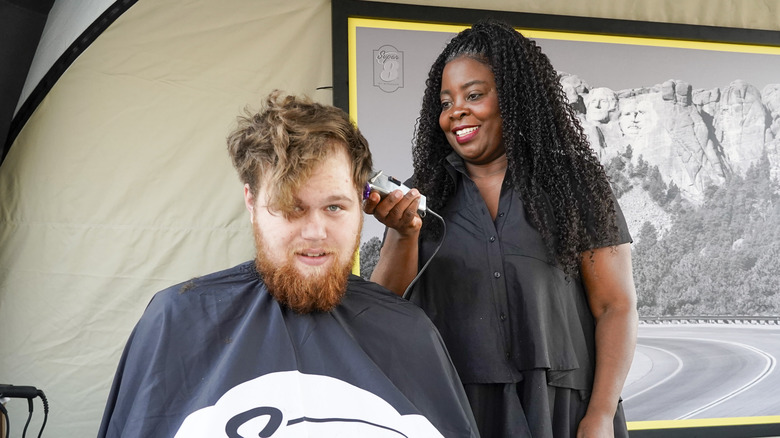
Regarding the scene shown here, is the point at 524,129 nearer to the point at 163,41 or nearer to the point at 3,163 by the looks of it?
the point at 163,41

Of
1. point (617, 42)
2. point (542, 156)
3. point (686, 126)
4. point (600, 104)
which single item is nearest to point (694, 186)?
point (686, 126)

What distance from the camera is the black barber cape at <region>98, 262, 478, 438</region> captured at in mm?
1280

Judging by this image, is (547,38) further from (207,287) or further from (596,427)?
(207,287)

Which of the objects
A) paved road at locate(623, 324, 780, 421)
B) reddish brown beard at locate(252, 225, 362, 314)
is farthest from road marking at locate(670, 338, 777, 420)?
reddish brown beard at locate(252, 225, 362, 314)

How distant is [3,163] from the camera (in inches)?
95.9

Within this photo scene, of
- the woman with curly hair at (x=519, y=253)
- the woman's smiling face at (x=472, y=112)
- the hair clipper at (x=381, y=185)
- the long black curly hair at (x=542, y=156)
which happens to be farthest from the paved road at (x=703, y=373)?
the hair clipper at (x=381, y=185)

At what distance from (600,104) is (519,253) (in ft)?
5.49

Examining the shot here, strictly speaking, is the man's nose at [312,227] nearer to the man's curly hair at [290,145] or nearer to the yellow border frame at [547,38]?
the man's curly hair at [290,145]

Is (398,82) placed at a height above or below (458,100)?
above

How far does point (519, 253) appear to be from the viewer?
5.16 ft

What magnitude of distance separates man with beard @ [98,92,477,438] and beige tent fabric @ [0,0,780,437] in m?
1.11

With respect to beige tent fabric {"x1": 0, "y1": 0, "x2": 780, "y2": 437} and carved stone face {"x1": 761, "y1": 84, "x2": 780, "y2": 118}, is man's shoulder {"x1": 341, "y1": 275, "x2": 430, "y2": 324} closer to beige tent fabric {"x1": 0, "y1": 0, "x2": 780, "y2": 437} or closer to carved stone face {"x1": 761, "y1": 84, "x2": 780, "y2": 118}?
beige tent fabric {"x1": 0, "y1": 0, "x2": 780, "y2": 437}

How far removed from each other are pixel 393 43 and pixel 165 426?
1.93 m

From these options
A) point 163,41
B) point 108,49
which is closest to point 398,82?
point 163,41
